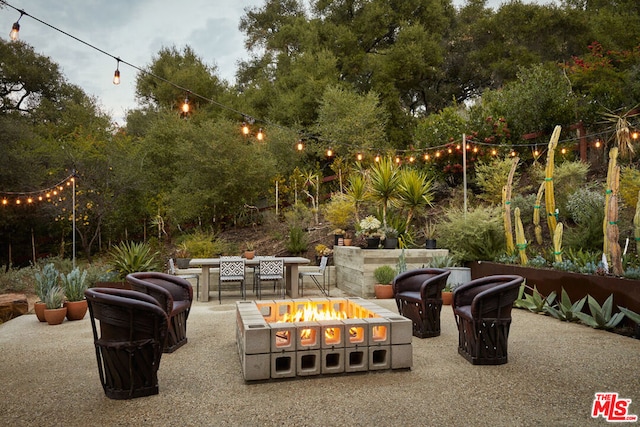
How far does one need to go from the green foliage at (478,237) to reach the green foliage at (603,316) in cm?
252

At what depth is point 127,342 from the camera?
9.56ft

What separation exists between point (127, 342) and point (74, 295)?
358 cm

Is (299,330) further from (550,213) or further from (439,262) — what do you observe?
(550,213)

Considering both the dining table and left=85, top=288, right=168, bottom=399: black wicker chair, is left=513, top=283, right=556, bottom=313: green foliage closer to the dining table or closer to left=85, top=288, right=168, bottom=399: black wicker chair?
the dining table

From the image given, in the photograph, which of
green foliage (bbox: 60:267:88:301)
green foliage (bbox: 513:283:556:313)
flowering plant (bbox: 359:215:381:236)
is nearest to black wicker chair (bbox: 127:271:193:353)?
green foliage (bbox: 60:267:88:301)

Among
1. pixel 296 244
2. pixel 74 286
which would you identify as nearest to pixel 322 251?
pixel 296 244

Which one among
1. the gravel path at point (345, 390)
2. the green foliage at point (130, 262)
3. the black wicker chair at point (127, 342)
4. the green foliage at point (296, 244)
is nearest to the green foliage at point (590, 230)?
the gravel path at point (345, 390)

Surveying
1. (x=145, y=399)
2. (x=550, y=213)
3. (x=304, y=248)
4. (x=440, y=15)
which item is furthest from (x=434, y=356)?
(x=440, y=15)

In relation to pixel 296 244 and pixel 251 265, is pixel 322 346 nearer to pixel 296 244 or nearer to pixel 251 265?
pixel 251 265

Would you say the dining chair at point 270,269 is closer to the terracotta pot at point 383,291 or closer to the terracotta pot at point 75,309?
the terracotta pot at point 383,291

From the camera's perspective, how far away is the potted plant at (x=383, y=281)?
7477 millimetres

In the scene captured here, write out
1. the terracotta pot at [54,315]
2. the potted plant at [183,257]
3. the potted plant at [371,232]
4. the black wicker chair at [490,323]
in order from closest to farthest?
1. the black wicker chair at [490,323]
2. the terracotta pot at [54,315]
3. the potted plant at [371,232]
4. the potted plant at [183,257]

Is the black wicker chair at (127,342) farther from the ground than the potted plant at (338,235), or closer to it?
closer to it

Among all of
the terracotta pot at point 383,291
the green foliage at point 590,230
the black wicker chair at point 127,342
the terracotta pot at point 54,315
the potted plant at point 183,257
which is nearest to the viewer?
the black wicker chair at point 127,342
